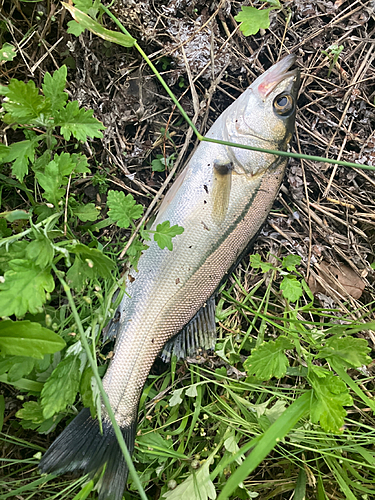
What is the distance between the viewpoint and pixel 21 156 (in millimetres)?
1683

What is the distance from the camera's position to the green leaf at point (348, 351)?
5.44ft

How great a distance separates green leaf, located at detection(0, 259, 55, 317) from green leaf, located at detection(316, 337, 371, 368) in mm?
1523

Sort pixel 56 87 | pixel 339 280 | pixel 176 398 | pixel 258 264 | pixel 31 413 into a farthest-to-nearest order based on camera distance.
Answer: pixel 339 280
pixel 258 264
pixel 176 398
pixel 31 413
pixel 56 87

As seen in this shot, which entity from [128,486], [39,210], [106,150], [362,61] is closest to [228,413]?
[128,486]

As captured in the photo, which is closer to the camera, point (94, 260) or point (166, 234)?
point (94, 260)

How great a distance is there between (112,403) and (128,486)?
2.09 feet

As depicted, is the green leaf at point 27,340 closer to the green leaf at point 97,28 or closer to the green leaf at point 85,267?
the green leaf at point 85,267

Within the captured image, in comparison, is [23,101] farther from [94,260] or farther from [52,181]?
[94,260]

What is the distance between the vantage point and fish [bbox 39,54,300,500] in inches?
75.2

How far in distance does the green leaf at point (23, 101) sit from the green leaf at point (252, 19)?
133cm

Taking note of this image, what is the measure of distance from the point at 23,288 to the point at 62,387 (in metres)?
0.62

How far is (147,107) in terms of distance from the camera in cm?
233

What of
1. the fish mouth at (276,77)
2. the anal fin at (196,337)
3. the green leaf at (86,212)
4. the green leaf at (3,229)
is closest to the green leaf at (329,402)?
the anal fin at (196,337)

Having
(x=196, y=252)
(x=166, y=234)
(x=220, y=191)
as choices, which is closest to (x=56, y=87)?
(x=166, y=234)
